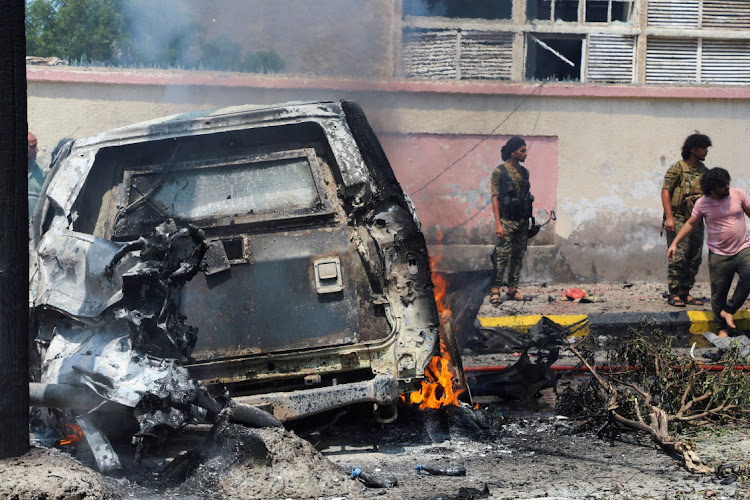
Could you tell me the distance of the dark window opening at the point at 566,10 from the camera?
40.7ft

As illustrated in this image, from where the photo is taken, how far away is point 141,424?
426 cm

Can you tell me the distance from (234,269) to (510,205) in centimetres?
534

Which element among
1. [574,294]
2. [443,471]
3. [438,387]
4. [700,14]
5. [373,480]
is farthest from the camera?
[700,14]

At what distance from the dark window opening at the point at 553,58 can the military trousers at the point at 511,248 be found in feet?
10.2

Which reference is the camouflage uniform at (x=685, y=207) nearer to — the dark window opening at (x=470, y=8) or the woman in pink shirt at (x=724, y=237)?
the woman in pink shirt at (x=724, y=237)

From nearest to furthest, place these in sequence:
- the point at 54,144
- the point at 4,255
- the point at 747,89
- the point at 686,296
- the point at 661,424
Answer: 1. the point at 4,255
2. the point at 661,424
3. the point at 686,296
4. the point at 54,144
5. the point at 747,89

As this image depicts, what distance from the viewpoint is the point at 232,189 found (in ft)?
17.6

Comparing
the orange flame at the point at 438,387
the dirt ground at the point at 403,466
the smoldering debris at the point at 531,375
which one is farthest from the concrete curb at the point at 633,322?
the dirt ground at the point at 403,466

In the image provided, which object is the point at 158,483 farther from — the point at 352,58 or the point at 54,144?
the point at 352,58

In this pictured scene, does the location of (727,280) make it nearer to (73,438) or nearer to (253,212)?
(253,212)

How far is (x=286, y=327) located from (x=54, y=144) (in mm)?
7243

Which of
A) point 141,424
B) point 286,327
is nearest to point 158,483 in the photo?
point 141,424

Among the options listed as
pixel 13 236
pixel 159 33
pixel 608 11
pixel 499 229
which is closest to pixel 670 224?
pixel 499 229

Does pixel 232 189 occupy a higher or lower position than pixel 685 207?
higher
